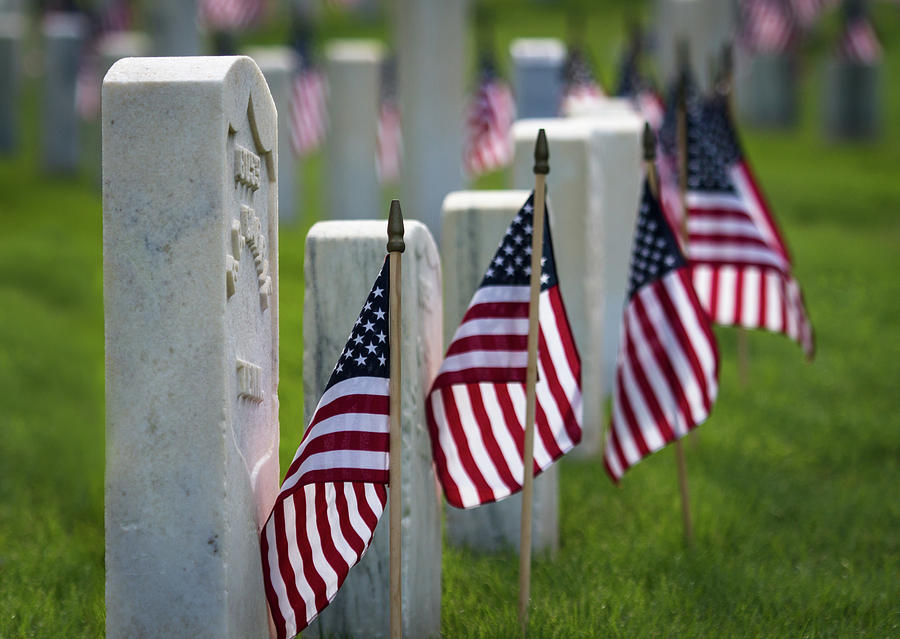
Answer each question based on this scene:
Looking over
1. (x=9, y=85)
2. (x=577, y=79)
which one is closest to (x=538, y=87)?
(x=577, y=79)

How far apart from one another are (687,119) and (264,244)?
331 cm

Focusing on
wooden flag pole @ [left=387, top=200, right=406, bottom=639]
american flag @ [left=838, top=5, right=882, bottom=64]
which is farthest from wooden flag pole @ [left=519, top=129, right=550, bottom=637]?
american flag @ [left=838, top=5, right=882, bottom=64]

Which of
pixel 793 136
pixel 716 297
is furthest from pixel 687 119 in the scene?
pixel 793 136

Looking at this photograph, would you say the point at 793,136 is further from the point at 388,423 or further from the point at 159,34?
the point at 388,423

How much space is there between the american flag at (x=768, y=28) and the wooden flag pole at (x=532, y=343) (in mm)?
16073

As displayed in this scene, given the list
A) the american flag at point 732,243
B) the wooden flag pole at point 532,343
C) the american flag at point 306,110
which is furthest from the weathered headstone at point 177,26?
the wooden flag pole at point 532,343

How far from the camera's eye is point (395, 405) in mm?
4336

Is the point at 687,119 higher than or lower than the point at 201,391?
higher

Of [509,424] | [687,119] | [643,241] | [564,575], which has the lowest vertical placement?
[564,575]

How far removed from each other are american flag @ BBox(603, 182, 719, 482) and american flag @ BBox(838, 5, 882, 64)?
13.7 m

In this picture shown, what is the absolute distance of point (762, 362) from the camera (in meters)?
9.83

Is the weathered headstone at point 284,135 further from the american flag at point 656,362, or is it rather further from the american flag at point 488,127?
the american flag at point 656,362

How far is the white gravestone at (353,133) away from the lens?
13438mm

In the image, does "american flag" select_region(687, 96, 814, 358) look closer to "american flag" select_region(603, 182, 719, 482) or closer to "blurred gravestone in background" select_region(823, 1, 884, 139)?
"american flag" select_region(603, 182, 719, 482)
